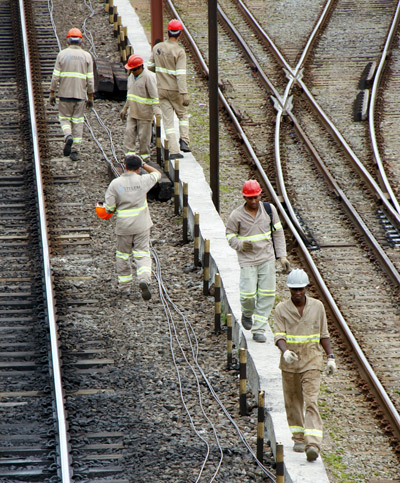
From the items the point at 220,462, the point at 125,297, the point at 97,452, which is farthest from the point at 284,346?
the point at 125,297

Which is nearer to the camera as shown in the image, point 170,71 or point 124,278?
point 124,278

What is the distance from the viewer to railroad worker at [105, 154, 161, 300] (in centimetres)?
1133

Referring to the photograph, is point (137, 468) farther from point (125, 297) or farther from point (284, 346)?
point (125, 297)

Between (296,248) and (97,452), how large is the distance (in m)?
6.43

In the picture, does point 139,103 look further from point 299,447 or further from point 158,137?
point 299,447

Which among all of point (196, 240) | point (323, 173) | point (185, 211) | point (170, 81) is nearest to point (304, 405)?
point (196, 240)

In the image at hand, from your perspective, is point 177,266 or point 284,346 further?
point 177,266

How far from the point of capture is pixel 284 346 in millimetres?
8438

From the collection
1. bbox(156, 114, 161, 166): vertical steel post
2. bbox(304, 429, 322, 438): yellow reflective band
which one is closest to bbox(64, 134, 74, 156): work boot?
bbox(156, 114, 161, 166): vertical steel post

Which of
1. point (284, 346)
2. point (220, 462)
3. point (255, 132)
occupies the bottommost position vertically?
point (255, 132)

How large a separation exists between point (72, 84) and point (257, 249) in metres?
6.26

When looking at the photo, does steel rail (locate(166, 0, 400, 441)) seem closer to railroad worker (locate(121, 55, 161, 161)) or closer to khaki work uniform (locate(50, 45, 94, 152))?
railroad worker (locate(121, 55, 161, 161))

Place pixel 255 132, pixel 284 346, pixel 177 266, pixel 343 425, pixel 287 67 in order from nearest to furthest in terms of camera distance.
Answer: pixel 284 346 < pixel 343 425 < pixel 177 266 < pixel 255 132 < pixel 287 67

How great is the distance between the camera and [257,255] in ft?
33.6
